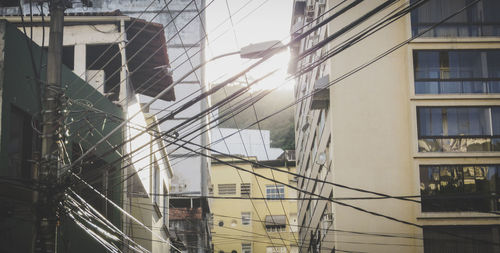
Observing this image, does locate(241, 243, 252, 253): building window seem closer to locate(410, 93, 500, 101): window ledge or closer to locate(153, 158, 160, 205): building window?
locate(153, 158, 160, 205): building window

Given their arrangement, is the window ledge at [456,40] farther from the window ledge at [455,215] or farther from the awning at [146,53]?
the awning at [146,53]

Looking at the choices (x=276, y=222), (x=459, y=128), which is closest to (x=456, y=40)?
(x=459, y=128)

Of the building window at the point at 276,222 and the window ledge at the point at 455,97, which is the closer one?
the window ledge at the point at 455,97

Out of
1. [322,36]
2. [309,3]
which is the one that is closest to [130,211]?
[322,36]

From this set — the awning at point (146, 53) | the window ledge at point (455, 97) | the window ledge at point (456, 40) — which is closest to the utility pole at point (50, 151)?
the awning at point (146, 53)

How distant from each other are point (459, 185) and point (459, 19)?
668cm

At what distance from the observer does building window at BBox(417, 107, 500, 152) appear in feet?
80.2

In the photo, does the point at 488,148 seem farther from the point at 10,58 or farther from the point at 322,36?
the point at 10,58

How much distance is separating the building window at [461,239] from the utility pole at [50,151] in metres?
17.1

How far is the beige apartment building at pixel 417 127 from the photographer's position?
2355 cm

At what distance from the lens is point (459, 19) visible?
82.4ft

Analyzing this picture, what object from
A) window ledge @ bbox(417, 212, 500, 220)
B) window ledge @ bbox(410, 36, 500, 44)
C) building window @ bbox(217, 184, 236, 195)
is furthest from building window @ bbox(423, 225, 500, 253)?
building window @ bbox(217, 184, 236, 195)

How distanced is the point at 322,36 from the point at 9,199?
1953 centimetres

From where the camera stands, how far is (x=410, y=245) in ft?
76.3
